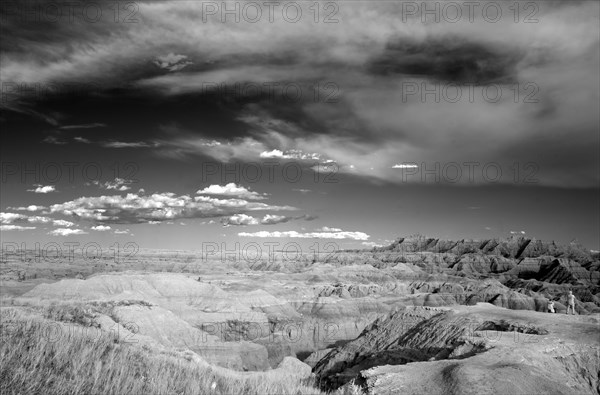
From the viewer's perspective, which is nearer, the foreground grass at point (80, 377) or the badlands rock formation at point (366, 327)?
the foreground grass at point (80, 377)

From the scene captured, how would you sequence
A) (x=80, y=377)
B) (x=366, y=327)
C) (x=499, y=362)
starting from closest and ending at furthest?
(x=80, y=377) < (x=499, y=362) < (x=366, y=327)

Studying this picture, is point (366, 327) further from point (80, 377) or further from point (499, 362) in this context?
point (80, 377)

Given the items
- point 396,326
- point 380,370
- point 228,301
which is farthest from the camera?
point 228,301

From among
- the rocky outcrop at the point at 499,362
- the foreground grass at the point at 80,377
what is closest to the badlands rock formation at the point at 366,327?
the rocky outcrop at the point at 499,362

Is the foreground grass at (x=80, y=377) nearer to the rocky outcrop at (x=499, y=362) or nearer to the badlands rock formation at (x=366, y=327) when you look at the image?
the rocky outcrop at (x=499, y=362)

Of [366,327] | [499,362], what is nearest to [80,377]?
[499,362]

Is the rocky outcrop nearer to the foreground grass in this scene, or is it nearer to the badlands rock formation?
the badlands rock formation

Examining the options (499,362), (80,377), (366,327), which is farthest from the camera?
(366,327)

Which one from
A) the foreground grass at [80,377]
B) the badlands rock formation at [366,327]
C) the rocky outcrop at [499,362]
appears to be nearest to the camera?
the foreground grass at [80,377]

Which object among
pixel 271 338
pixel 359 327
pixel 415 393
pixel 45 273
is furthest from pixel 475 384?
pixel 45 273

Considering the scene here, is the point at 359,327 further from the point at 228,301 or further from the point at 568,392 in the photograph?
the point at 568,392

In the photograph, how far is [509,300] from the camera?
10288 centimetres

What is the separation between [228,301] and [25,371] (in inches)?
3607

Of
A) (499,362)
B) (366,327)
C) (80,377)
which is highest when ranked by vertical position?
(80,377)
